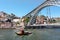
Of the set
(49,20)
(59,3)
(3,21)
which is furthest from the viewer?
(49,20)

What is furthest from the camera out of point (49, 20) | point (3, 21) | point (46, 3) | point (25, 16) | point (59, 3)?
point (49, 20)

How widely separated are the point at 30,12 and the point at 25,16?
269 cm

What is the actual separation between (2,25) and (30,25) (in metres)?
9.75

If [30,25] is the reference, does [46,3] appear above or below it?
above

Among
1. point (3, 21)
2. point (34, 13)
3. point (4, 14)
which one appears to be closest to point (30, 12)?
point (34, 13)

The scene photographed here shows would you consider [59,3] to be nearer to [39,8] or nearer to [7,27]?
Answer: [39,8]

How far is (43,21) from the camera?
8075cm

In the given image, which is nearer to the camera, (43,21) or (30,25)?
(30,25)

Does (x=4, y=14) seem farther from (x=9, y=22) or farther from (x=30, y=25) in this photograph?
(x=30, y=25)

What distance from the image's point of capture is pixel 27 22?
2699 inches

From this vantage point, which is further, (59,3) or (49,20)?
(49,20)

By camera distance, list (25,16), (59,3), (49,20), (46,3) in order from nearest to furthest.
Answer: (59,3) < (46,3) < (25,16) < (49,20)

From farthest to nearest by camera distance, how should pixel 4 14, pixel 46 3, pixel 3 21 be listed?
pixel 4 14
pixel 3 21
pixel 46 3

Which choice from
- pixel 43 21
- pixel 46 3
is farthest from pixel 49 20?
pixel 46 3
